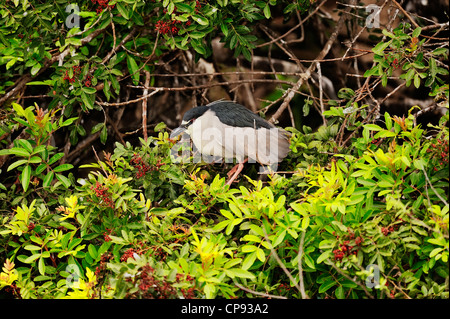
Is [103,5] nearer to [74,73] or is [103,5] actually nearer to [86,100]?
[74,73]

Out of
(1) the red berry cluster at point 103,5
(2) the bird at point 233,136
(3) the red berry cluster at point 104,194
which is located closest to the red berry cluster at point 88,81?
(1) the red berry cluster at point 103,5

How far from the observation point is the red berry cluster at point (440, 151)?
1.85m

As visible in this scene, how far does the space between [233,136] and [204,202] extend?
0.43m

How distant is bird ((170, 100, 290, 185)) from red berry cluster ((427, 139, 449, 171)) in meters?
0.82

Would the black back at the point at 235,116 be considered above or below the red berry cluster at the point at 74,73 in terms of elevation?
below

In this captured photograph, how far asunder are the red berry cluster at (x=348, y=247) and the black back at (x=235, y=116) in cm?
93

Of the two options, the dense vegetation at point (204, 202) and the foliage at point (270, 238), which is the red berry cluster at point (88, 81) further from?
the foliage at point (270, 238)

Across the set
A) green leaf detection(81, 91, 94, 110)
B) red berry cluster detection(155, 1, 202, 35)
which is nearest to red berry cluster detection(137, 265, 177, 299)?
green leaf detection(81, 91, 94, 110)

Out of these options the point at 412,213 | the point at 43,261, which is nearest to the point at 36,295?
the point at 43,261

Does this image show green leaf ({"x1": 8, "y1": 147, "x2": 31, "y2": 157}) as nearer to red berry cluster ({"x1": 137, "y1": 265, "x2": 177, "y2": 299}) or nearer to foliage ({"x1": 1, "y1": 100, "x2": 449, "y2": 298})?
foliage ({"x1": 1, "y1": 100, "x2": 449, "y2": 298})

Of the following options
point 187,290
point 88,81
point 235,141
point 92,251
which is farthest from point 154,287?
point 88,81

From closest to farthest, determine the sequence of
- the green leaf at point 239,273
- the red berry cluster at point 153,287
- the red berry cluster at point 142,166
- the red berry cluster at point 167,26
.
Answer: the red berry cluster at point 153,287, the green leaf at point 239,273, the red berry cluster at point 142,166, the red berry cluster at point 167,26

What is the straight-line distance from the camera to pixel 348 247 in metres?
1.79
